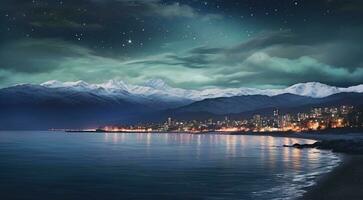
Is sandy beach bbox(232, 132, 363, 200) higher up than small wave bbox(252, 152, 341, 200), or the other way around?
sandy beach bbox(232, 132, 363, 200)

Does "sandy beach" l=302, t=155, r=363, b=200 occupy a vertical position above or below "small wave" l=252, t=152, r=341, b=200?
above

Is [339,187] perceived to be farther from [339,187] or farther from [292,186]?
[292,186]

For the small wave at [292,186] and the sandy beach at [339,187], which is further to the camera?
the small wave at [292,186]

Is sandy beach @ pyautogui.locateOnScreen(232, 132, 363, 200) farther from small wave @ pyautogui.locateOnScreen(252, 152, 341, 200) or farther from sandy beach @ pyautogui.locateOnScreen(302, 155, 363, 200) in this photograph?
small wave @ pyautogui.locateOnScreen(252, 152, 341, 200)

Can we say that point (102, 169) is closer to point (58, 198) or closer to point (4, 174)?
point (4, 174)

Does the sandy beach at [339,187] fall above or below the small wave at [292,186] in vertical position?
above

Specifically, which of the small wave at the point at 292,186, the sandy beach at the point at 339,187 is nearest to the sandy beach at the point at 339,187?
the sandy beach at the point at 339,187

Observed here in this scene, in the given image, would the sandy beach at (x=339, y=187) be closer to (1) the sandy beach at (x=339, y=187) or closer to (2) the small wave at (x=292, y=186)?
(1) the sandy beach at (x=339, y=187)

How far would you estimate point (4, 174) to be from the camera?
174 ft

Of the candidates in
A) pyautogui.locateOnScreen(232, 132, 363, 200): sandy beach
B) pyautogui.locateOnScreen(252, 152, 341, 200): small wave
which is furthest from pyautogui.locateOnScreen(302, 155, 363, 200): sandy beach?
pyautogui.locateOnScreen(252, 152, 341, 200): small wave

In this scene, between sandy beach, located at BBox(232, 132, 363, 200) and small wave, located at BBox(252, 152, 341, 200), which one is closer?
sandy beach, located at BBox(232, 132, 363, 200)

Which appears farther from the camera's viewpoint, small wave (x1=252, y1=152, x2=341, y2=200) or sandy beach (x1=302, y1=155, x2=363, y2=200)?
small wave (x1=252, y1=152, x2=341, y2=200)

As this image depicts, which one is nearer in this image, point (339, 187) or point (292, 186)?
point (339, 187)

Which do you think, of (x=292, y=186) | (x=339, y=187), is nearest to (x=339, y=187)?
(x=339, y=187)
